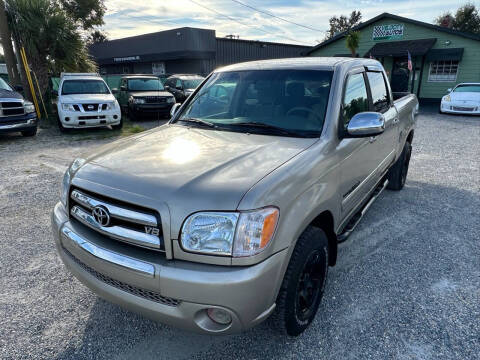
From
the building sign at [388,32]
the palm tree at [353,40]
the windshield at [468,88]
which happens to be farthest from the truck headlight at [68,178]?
the building sign at [388,32]

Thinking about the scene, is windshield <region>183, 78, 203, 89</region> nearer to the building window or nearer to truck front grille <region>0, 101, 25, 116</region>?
truck front grille <region>0, 101, 25, 116</region>

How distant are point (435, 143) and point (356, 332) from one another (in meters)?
7.95

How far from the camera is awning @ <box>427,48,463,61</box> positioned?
17906mm

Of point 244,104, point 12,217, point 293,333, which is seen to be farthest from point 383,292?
point 12,217

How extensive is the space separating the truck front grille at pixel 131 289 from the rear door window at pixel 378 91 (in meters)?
2.96

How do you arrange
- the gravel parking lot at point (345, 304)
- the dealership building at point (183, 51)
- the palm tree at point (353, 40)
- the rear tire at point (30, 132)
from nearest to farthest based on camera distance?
the gravel parking lot at point (345, 304) < the rear tire at point (30, 132) < the palm tree at point (353, 40) < the dealership building at point (183, 51)

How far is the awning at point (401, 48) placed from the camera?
1838cm

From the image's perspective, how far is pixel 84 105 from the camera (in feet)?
32.4

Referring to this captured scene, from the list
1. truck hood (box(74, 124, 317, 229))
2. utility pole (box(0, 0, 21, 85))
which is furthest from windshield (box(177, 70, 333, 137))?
utility pole (box(0, 0, 21, 85))

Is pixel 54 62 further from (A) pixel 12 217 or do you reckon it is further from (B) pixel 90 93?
(A) pixel 12 217

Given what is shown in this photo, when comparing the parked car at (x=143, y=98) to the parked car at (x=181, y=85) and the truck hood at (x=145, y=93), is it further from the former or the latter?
the parked car at (x=181, y=85)

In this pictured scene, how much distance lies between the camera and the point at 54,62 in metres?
13.6

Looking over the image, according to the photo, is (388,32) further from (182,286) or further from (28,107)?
(182,286)

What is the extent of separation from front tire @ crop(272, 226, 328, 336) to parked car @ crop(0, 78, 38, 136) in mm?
9527
